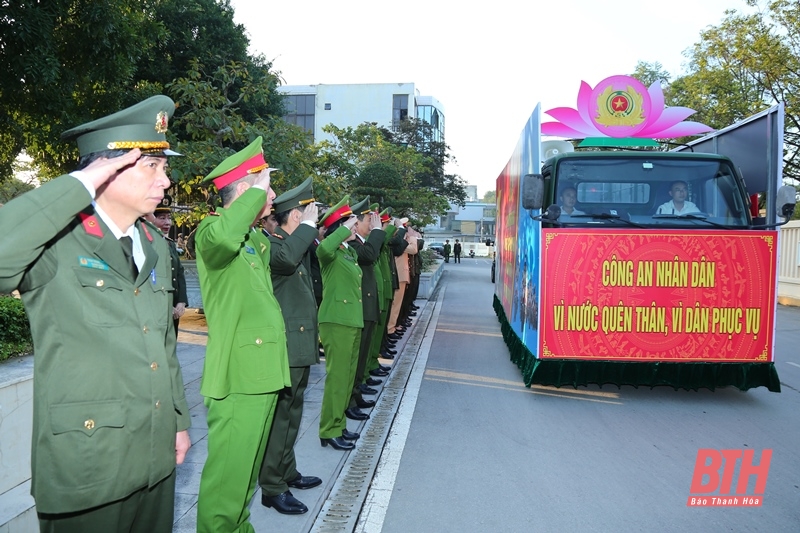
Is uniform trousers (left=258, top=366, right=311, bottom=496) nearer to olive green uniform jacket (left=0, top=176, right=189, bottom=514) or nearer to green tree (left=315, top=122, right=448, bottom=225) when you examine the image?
olive green uniform jacket (left=0, top=176, right=189, bottom=514)

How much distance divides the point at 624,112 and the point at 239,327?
22.6 ft

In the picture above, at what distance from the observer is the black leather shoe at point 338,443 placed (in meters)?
5.31

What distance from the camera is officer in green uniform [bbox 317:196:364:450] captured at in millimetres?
5293

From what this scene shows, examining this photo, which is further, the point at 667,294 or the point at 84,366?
the point at 667,294

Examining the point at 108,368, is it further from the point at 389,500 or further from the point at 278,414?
the point at 389,500

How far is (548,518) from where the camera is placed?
412cm

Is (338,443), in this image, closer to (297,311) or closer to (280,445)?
(280,445)

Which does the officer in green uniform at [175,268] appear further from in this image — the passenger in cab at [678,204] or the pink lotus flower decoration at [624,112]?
the pink lotus flower decoration at [624,112]

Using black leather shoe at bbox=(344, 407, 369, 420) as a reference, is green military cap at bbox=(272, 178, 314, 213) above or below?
above

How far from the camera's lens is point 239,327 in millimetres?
3320

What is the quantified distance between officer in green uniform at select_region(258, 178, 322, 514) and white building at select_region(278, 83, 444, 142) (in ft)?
185

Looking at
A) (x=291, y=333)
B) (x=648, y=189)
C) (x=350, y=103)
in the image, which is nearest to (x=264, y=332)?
(x=291, y=333)

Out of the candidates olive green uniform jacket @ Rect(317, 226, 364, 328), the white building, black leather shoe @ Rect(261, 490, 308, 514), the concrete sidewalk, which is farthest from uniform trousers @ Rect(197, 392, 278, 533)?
the white building

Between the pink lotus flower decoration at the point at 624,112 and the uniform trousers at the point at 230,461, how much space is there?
6862 millimetres
